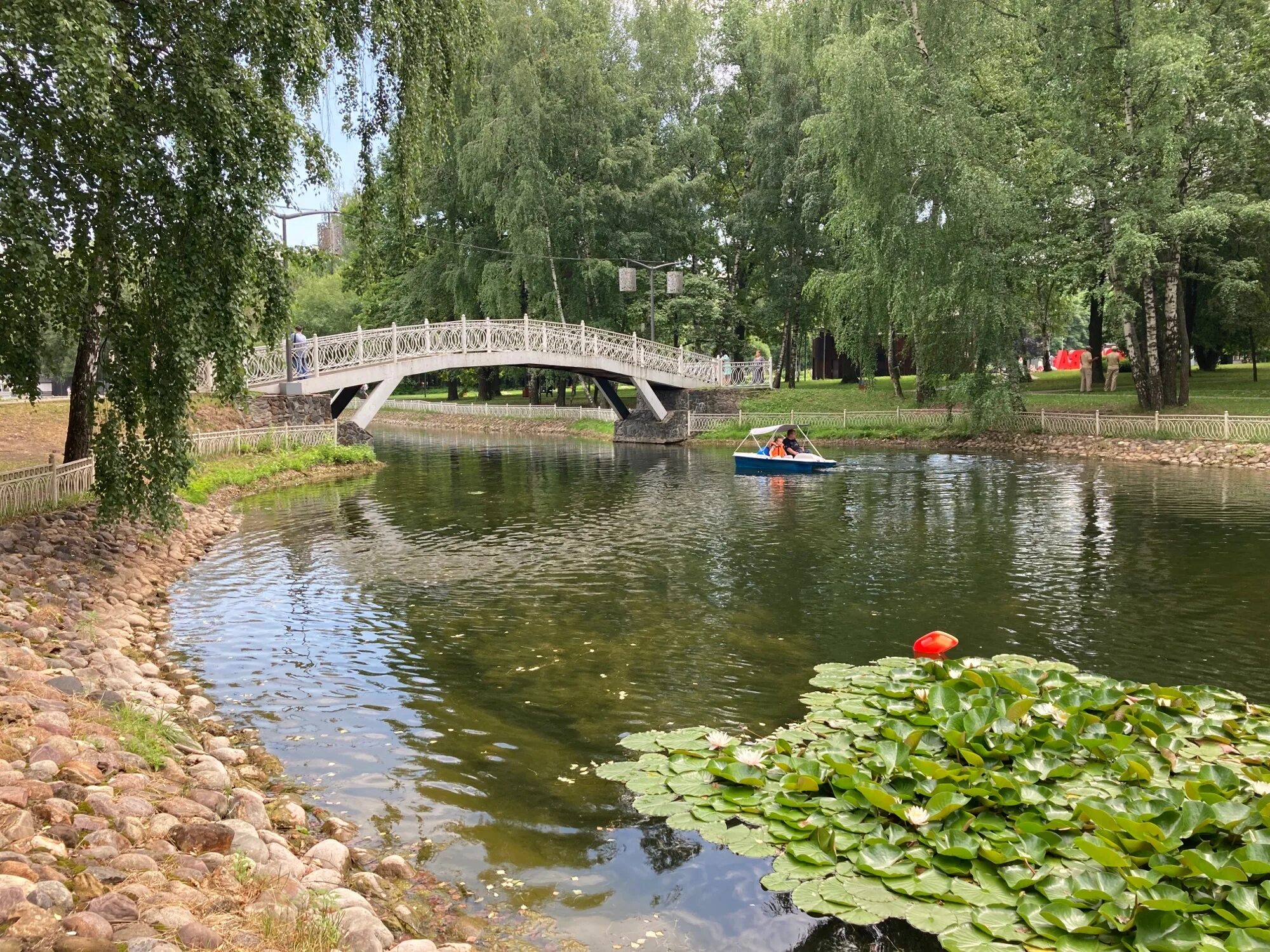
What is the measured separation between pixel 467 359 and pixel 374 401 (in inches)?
Answer: 171

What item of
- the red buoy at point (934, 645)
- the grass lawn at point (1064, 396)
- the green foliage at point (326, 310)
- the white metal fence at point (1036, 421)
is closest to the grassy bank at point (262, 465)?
the red buoy at point (934, 645)

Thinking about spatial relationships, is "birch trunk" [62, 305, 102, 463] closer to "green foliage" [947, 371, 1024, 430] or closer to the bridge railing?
the bridge railing

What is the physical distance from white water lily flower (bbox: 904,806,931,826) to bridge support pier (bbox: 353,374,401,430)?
30528 millimetres

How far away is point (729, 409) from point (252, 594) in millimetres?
34241

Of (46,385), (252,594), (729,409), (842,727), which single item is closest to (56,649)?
(252,594)

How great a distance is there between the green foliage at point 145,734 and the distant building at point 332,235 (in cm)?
2972

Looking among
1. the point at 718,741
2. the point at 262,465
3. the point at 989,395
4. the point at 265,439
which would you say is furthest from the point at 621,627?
the point at 989,395

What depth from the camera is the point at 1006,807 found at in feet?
21.2

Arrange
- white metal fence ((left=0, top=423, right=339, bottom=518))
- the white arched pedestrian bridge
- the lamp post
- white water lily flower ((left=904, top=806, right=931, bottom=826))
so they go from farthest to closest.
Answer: the lamp post
the white arched pedestrian bridge
white metal fence ((left=0, top=423, right=339, bottom=518))
white water lily flower ((left=904, top=806, right=931, bottom=826))

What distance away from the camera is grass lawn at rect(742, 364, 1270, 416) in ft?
107

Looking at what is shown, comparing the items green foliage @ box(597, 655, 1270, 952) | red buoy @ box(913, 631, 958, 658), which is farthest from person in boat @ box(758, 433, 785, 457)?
green foliage @ box(597, 655, 1270, 952)

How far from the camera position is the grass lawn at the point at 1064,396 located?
1289 inches

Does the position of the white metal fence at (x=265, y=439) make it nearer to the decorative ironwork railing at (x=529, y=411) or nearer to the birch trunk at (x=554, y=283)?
the birch trunk at (x=554, y=283)

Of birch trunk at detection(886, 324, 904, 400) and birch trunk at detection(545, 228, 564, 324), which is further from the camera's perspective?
birch trunk at detection(545, 228, 564, 324)
